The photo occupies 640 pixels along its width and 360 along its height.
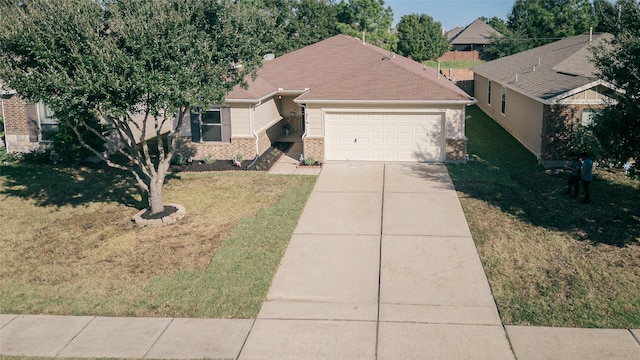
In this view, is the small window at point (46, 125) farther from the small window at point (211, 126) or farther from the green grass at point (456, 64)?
the green grass at point (456, 64)

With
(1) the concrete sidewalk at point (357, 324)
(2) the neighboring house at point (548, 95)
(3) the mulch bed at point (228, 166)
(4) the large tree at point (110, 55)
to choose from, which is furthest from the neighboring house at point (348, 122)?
(1) the concrete sidewalk at point (357, 324)

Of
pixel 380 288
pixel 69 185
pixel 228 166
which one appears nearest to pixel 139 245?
pixel 380 288

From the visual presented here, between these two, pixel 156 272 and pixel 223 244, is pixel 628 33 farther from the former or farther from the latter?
pixel 156 272

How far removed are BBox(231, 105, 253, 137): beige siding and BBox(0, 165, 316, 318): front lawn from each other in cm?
256

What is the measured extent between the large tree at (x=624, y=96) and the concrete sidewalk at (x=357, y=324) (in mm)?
4178

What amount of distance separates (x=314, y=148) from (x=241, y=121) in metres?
3.17

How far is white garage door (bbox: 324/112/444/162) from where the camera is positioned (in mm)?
21516

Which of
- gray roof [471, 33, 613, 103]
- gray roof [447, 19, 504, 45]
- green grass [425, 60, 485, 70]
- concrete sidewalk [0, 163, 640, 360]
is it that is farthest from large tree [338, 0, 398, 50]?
concrete sidewalk [0, 163, 640, 360]

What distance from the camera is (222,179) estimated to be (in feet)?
64.6

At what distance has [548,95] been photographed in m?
20.6

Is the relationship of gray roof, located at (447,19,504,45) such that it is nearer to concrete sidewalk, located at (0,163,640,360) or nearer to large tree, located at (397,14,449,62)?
large tree, located at (397,14,449,62)

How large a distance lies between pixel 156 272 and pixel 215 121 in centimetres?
1128

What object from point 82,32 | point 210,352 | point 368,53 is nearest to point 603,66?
point 210,352

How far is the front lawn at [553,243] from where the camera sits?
10.1m
